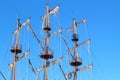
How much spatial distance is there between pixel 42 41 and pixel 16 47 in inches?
234

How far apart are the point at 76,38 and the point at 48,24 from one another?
9.40 m

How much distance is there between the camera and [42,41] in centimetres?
8112

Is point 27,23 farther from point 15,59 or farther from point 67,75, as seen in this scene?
point 67,75

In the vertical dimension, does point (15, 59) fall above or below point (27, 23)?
below

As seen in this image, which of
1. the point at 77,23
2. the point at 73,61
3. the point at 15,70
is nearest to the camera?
the point at 15,70

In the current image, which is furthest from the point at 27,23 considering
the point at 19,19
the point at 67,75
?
the point at 67,75

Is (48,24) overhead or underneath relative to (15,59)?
overhead

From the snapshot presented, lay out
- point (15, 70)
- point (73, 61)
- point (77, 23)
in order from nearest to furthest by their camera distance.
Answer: point (15, 70) → point (73, 61) → point (77, 23)

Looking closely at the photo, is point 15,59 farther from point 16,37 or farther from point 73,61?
point 73,61

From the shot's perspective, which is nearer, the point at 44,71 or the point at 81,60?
the point at 44,71

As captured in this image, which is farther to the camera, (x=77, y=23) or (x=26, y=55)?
(x=77, y=23)

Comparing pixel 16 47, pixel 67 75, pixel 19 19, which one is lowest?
pixel 67 75

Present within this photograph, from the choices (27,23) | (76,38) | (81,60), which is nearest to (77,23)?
(76,38)

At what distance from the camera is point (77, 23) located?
8975 centimetres
